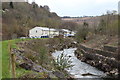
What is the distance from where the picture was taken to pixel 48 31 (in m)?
65.4

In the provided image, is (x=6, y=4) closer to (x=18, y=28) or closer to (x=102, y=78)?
(x=18, y=28)

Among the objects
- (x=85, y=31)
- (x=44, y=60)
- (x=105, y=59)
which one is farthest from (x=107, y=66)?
(x=85, y=31)

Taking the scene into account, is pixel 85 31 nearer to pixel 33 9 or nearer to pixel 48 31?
pixel 48 31

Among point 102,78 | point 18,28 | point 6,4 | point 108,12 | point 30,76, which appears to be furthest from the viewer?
point 6,4

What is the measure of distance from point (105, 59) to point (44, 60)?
8.07 m

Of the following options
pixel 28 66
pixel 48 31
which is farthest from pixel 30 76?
pixel 48 31

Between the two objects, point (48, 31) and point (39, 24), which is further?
point (39, 24)

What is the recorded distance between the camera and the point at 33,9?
3622 inches

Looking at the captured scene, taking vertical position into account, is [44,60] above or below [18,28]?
below

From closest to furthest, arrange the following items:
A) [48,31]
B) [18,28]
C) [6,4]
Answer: [18,28], [48,31], [6,4]

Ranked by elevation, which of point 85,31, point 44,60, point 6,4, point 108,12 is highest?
point 6,4

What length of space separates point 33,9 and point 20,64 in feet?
284

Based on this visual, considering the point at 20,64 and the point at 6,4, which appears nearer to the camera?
the point at 20,64

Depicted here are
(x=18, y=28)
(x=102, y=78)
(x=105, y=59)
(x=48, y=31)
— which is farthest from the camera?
(x=48, y=31)
